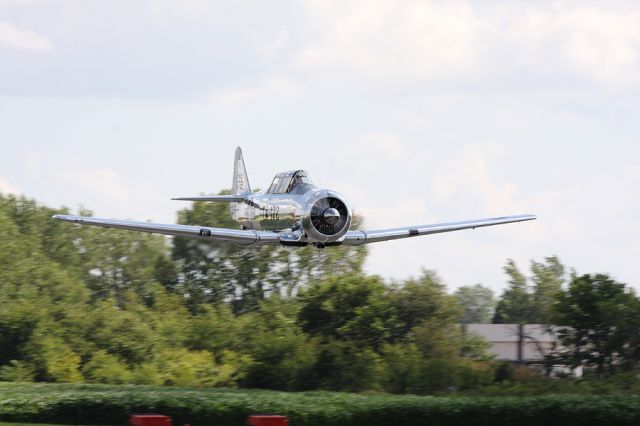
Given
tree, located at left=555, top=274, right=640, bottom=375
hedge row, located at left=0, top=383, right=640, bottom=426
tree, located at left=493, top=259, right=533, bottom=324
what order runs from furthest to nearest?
tree, located at left=493, top=259, right=533, bottom=324
tree, located at left=555, top=274, right=640, bottom=375
hedge row, located at left=0, top=383, right=640, bottom=426

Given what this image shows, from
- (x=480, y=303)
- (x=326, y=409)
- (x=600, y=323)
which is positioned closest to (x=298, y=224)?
(x=326, y=409)

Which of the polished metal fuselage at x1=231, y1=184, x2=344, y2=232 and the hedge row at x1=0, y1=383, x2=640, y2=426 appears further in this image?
the polished metal fuselage at x1=231, y1=184, x2=344, y2=232

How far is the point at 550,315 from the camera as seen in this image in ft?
144

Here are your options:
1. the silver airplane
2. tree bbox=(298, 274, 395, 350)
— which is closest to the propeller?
the silver airplane

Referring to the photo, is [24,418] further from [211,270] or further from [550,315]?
[211,270]

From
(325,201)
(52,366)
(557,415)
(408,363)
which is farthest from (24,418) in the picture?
(52,366)

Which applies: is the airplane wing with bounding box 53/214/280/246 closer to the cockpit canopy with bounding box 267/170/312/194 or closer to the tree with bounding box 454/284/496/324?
the cockpit canopy with bounding box 267/170/312/194

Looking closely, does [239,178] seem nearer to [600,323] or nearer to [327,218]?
[327,218]

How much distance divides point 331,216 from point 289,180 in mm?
2905

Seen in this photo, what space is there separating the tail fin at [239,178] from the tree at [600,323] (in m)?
13.2

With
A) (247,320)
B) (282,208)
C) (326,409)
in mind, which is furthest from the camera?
(247,320)

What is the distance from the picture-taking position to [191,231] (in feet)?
101

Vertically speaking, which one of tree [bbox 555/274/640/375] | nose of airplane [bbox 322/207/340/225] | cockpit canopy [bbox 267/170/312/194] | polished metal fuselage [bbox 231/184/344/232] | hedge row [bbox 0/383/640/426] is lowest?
hedge row [bbox 0/383/640/426]

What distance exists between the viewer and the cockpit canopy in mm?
32656
